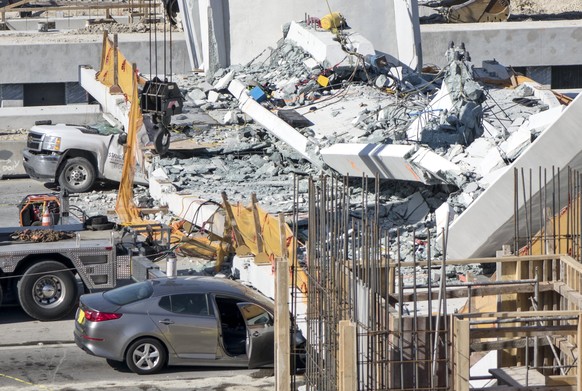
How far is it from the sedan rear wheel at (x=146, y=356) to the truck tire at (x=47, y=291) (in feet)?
8.68

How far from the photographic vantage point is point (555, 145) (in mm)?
17250

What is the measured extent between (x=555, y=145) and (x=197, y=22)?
17.8 m

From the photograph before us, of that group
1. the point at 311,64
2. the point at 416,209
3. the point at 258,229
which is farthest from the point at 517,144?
the point at 311,64

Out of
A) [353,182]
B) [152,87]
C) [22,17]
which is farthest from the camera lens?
[22,17]

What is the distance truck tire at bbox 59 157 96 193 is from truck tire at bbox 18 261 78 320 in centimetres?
799

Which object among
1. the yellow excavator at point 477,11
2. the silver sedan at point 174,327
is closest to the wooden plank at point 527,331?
the silver sedan at point 174,327

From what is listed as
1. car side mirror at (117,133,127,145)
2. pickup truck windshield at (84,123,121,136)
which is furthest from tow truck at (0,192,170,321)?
pickup truck windshield at (84,123,121,136)

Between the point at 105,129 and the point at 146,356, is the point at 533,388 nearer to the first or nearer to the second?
the point at 146,356

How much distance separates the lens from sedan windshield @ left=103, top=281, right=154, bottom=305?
15.5 meters

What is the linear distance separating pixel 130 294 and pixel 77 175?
10317 millimetres

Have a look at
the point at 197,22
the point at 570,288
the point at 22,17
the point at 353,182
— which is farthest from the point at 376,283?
the point at 22,17

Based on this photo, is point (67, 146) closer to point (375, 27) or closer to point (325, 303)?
point (375, 27)

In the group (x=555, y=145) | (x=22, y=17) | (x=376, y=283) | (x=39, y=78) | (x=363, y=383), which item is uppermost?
(x=22, y=17)

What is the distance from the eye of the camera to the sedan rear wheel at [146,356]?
1538 centimetres
